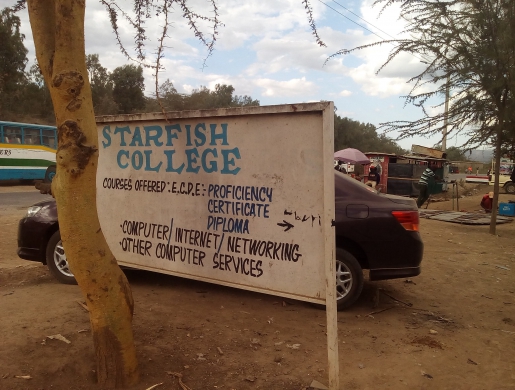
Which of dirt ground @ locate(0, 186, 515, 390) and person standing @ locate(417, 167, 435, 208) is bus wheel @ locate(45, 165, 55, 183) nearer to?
person standing @ locate(417, 167, 435, 208)

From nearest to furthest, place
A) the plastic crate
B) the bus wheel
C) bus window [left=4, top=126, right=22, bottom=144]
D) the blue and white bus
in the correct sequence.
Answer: the plastic crate
bus window [left=4, top=126, right=22, bottom=144]
the blue and white bus
the bus wheel

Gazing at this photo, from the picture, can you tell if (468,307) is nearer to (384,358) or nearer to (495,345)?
(495,345)

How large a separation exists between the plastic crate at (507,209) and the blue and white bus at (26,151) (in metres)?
18.9

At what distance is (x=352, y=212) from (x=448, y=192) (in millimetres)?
24752

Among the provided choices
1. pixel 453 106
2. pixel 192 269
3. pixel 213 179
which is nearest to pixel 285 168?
pixel 213 179

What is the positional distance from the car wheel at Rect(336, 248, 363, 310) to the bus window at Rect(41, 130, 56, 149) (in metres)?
20.9

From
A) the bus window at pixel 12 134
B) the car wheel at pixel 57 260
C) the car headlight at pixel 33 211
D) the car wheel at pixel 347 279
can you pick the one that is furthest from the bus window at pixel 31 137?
the car wheel at pixel 347 279

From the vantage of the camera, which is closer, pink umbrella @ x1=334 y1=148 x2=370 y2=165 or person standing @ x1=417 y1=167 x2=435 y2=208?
person standing @ x1=417 y1=167 x2=435 y2=208

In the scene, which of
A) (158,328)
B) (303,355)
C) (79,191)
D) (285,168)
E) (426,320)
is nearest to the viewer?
(79,191)

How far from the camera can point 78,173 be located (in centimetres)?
286

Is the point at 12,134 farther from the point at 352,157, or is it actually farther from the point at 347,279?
the point at 347,279

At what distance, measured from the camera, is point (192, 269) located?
4.20 m

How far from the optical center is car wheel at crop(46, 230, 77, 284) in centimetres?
550

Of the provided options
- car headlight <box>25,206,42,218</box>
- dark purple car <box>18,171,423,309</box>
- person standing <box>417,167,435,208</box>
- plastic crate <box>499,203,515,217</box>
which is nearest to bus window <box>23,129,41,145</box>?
person standing <box>417,167,435,208</box>
